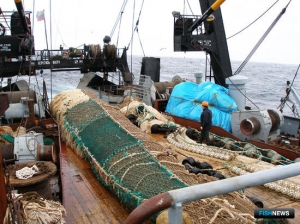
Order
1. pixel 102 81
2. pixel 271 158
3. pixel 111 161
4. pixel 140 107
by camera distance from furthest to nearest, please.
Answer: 1. pixel 102 81
2. pixel 140 107
3. pixel 271 158
4. pixel 111 161

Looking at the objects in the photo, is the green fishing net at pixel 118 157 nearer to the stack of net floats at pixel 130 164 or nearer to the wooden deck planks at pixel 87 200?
the stack of net floats at pixel 130 164

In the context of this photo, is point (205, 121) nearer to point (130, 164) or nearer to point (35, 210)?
point (130, 164)

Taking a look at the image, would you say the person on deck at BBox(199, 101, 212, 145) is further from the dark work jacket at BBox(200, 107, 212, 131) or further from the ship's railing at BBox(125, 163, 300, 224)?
the ship's railing at BBox(125, 163, 300, 224)

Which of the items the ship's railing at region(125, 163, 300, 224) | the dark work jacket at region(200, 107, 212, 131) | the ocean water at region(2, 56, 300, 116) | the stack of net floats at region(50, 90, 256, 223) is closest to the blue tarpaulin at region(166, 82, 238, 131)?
the ocean water at region(2, 56, 300, 116)

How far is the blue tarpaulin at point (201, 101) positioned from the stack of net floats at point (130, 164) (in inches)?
163

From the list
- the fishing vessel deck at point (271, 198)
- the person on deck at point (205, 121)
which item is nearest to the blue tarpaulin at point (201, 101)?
the person on deck at point (205, 121)

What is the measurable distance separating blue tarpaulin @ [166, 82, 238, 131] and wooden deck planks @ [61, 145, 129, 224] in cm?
525

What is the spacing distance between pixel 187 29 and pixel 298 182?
33.4 feet

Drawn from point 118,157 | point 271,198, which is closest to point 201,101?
point 271,198

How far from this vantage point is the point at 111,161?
573 cm

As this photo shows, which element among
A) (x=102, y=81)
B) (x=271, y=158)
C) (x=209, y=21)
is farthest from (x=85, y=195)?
(x=102, y=81)

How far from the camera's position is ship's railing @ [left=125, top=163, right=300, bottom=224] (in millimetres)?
1488

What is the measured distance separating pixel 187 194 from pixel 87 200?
4.46 m

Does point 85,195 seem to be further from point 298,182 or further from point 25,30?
point 25,30
